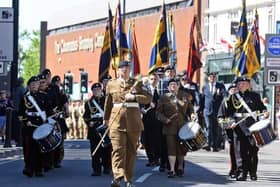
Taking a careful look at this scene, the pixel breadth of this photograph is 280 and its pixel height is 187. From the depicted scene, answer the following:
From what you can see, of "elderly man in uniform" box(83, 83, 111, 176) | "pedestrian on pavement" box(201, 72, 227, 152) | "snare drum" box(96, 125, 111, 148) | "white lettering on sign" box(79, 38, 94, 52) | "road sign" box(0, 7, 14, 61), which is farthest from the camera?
"white lettering on sign" box(79, 38, 94, 52)

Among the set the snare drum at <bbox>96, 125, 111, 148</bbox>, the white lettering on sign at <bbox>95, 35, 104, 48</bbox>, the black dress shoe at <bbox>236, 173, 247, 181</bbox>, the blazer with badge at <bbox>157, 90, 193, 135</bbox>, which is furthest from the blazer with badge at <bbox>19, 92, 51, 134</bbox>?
the white lettering on sign at <bbox>95, 35, 104, 48</bbox>

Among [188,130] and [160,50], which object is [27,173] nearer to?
[188,130]

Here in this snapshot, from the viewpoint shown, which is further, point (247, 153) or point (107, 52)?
point (107, 52)

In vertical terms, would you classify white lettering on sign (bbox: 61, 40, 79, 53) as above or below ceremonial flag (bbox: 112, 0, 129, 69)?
above

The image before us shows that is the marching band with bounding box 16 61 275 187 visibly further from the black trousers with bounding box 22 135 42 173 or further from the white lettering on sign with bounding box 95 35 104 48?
the white lettering on sign with bounding box 95 35 104 48

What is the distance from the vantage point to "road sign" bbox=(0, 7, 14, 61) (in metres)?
25.1

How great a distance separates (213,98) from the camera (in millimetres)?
25547

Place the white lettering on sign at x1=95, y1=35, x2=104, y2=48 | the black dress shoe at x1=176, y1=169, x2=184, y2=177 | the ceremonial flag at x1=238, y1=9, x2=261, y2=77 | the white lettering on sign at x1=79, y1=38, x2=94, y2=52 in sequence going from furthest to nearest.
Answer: the white lettering on sign at x1=79, y1=38, x2=94, y2=52
the white lettering on sign at x1=95, y1=35, x2=104, y2=48
the ceremonial flag at x1=238, y1=9, x2=261, y2=77
the black dress shoe at x1=176, y1=169, x2=184, y2=177

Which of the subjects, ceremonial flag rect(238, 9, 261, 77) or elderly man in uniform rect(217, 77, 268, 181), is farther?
ceremonial flag rect(238, 9, 261, 77)

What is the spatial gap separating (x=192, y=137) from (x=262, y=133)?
1.31 metres

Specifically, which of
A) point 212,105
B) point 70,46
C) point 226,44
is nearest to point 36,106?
point 212,105

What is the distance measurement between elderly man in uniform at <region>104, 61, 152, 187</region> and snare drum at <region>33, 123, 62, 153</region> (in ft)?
8.66

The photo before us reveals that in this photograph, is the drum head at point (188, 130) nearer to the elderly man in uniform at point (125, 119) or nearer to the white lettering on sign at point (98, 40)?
the elderly man in uniform at point (125, 119)

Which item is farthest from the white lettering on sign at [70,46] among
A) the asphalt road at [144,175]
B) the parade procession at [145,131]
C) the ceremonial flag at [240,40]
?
the asphalt road at [144,175]
